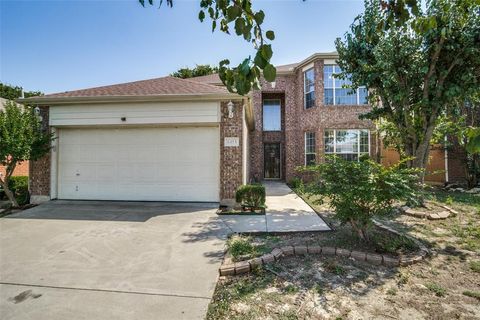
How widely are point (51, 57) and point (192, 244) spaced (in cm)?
816

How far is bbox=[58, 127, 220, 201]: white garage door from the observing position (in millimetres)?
7621

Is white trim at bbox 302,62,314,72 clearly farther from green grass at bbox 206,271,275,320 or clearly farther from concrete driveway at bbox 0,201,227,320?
green grass at bbox 206,271,275,320

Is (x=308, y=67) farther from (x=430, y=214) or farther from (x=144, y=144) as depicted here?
(x=144, y=144)

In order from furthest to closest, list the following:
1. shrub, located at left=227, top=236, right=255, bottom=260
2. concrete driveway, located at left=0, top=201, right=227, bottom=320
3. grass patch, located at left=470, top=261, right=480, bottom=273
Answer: shrub, located at left=227, top=236, right=255, bottom=260
grass patch, located at left=470, top=261, right=480, bottom=273
concrete driveway, located at left=0, top=201, right=227, bottom=320

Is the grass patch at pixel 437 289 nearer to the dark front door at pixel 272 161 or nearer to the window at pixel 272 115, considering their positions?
the dark front door at pixel 272 161

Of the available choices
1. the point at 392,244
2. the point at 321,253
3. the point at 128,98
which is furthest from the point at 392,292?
the point at 128,98

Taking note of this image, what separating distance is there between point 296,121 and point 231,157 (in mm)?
8113

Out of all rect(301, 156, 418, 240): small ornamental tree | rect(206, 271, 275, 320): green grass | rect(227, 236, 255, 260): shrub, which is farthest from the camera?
rect(227, 236, 255, 260): shrub

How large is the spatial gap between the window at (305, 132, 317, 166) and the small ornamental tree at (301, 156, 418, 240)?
9.09 metres

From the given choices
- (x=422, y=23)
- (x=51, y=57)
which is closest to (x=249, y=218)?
(x=422, y=23)

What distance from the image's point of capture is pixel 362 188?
11.5ft

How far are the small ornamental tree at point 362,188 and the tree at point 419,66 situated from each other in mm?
2804

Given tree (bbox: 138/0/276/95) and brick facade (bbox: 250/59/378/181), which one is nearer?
tree (bbox: 138/0/276/95)

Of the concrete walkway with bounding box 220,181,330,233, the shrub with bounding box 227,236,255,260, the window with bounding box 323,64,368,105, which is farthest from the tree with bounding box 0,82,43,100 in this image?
the shrub with bounding box 227,236,255,260
